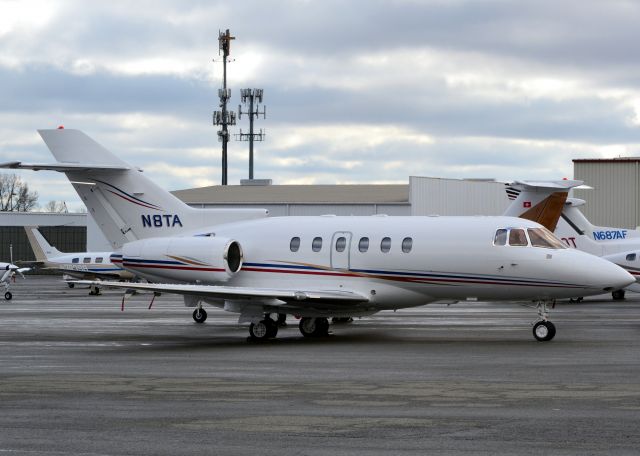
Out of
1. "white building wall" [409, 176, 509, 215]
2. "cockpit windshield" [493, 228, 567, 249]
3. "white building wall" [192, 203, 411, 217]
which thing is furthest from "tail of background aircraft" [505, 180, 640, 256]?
"white building wall" [192, 203, 411, 217]

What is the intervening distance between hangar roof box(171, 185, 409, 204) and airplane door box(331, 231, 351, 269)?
4390 cm

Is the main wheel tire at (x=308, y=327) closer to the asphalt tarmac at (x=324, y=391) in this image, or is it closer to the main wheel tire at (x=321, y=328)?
the main wheel tire at (x=321, y=328)

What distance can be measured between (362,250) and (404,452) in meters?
14.8

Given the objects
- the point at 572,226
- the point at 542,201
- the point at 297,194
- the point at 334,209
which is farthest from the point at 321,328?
the point at 297,194

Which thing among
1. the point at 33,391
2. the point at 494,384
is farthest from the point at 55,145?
the point at 494,384

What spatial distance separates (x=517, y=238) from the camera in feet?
78.6

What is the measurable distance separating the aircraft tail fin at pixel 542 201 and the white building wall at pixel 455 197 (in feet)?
96.6

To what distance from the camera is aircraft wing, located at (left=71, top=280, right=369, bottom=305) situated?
23.4 meters

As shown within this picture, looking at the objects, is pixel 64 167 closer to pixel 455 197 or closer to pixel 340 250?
pixel 340 250

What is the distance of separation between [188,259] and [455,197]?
43.5 m

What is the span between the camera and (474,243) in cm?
2412

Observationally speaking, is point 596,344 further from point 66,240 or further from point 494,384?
point 66,240

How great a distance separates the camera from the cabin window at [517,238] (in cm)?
2389

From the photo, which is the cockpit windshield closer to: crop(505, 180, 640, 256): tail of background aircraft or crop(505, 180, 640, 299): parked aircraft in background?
crop(505, 180, 640, 299): parked aircraft in background
